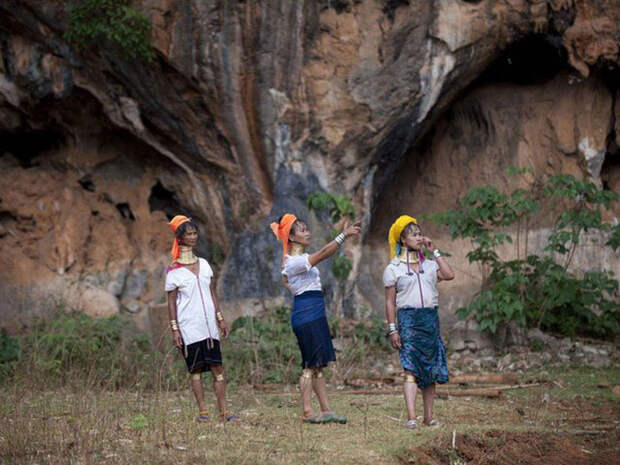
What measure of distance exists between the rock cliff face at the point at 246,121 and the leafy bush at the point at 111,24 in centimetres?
25

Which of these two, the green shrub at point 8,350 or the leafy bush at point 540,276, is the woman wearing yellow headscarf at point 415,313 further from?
the green shrub at point 8,350

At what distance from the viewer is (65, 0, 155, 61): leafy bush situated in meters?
9.93

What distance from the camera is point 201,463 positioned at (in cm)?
430

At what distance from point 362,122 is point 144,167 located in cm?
327

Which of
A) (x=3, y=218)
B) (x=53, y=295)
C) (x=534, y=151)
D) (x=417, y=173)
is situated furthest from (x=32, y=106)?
(x=534, y=151)

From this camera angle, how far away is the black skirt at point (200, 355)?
5.74 metres

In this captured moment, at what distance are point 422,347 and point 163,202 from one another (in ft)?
24.2

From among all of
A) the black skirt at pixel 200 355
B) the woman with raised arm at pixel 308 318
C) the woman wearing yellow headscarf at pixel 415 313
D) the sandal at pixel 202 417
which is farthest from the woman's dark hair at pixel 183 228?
the woman wearing yellow headscarf at pixel 415 313

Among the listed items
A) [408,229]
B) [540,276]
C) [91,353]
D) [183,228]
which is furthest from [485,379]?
[91,353]

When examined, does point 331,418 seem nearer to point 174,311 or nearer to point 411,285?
point 411,285

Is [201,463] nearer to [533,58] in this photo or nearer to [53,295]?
[53,295]

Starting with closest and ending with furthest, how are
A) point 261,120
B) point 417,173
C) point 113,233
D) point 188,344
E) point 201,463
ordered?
point 201,463 < point 188,344 < point 261,120 < point 113,233 < point 417,173

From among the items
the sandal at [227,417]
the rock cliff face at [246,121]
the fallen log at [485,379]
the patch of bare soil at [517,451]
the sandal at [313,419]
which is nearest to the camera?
the patch of bare soil at [517,451]

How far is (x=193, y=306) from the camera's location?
5.80 metres
